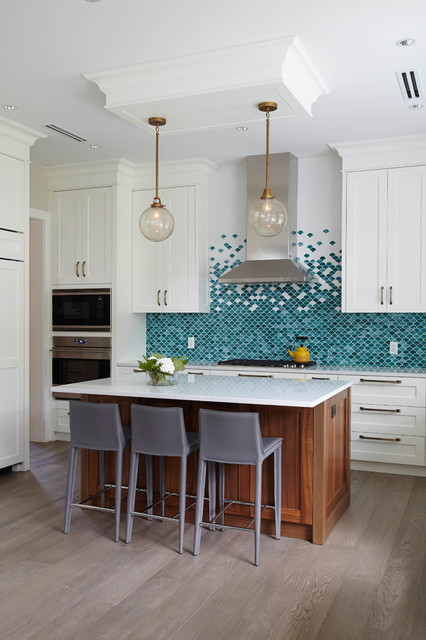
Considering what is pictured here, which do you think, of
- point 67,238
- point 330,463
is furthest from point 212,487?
point 67,238

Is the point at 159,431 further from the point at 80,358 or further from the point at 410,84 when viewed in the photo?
the point at 80,358

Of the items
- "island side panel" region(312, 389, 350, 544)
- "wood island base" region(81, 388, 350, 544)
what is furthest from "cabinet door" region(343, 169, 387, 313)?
"wood island base" region(81, 388, 350, 544)

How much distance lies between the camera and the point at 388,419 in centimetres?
488

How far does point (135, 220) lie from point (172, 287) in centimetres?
79

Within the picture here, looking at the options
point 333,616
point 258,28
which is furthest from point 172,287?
point 333,616

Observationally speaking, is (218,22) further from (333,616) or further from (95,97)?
(333,616)

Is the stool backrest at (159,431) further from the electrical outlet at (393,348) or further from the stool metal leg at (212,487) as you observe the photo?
the electrical outlet at (393,348)

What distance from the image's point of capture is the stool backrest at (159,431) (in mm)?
3258

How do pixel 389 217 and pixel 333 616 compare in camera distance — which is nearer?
pixel 333 616

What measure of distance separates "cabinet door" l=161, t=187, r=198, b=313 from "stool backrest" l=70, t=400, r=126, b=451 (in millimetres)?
2514

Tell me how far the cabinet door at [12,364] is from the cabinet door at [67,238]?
1102 mm

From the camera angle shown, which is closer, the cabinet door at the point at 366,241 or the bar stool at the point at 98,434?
the bar stool at the point at 98,434

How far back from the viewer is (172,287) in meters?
5.93

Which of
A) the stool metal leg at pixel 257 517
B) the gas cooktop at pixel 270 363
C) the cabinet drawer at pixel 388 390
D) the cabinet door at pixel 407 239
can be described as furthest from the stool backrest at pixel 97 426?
the cabinet door at pixel 407 239
